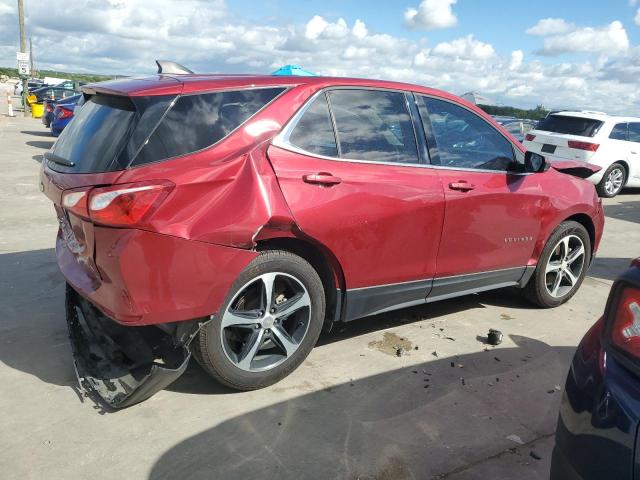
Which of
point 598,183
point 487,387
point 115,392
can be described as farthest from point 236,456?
point 598,183

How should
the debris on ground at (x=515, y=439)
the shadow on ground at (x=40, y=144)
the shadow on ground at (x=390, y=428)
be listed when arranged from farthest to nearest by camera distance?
the shadow on ground at (x=40, y=144), the debris on ground at (x=515, y=439), the shadow on ground at (x=390, y=428)

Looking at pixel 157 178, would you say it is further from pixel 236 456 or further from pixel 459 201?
pixel 459 201

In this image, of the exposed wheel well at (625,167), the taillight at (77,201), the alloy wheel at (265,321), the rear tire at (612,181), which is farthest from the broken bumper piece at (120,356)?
the exposed wheel well at (625,167)

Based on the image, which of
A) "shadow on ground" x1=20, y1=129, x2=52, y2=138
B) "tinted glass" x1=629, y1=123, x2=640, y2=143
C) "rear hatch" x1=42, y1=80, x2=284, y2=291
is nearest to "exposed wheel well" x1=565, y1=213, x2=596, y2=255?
"rear hatch" x1=42, y1=80, x2=284, y2=291

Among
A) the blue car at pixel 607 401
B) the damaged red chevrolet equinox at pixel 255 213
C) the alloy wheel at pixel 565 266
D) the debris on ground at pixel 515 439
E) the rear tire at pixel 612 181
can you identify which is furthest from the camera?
the rear tire at pixel 612 181

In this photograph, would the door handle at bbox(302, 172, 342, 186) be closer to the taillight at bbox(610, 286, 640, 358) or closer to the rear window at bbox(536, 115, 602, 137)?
the taillight at bbox(610, 286, 640, 358)

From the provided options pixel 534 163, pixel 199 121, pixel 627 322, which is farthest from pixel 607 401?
pixel 534 163

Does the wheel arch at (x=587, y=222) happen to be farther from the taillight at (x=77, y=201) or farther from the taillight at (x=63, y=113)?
the taillight at (x=63, y=113)

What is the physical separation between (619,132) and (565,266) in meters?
8.20

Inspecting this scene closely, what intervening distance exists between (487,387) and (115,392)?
2224mm

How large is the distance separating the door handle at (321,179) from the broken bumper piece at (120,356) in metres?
1.02

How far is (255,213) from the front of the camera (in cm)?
→ 294

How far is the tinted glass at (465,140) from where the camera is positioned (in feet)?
12.8

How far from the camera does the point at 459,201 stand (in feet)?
12.6
